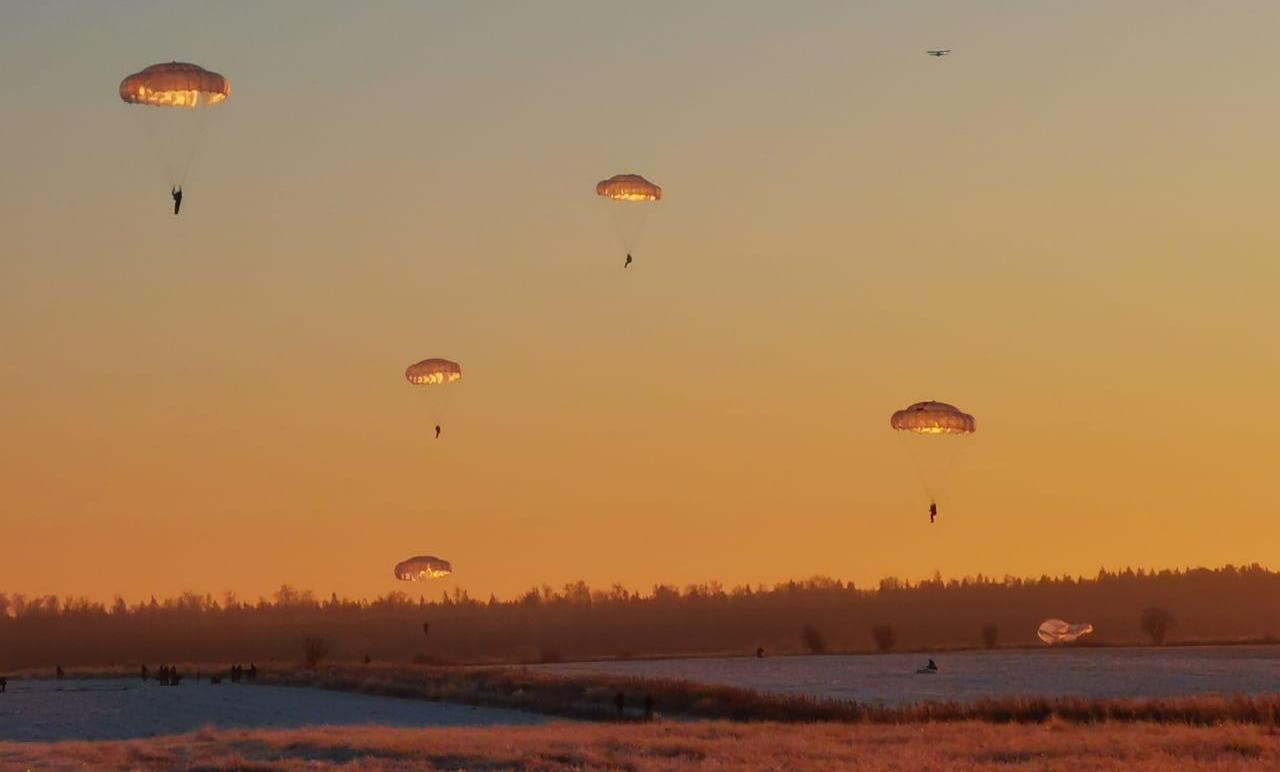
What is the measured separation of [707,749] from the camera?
1934 inches

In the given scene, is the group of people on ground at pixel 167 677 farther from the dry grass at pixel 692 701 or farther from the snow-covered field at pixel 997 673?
the snow-covered field at pixel 997 673

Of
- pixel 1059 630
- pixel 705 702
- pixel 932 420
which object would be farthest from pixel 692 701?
pixel 1059 630

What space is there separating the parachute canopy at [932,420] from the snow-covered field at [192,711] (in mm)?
17499

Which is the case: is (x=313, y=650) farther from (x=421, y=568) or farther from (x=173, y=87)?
(x=173, y=87)

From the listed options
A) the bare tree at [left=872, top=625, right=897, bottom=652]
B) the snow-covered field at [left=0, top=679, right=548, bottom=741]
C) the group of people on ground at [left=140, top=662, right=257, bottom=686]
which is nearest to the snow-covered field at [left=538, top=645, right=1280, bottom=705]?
the snow-covered field at [left=0, top=679, right=548, bottom=741]

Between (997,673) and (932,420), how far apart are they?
1439 centimetres

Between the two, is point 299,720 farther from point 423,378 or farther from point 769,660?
point 769,660

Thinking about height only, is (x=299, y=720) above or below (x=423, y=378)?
below

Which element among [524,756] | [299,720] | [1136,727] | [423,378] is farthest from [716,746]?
[423,378]

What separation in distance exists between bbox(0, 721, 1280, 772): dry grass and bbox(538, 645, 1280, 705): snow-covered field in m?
15.8

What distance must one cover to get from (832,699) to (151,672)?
4060 cm

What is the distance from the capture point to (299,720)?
224 ft

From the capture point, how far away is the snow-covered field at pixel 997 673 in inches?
2876

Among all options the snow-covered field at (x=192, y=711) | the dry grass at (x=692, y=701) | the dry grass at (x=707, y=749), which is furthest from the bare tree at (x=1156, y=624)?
the dry grass at (x=707, y=749)
